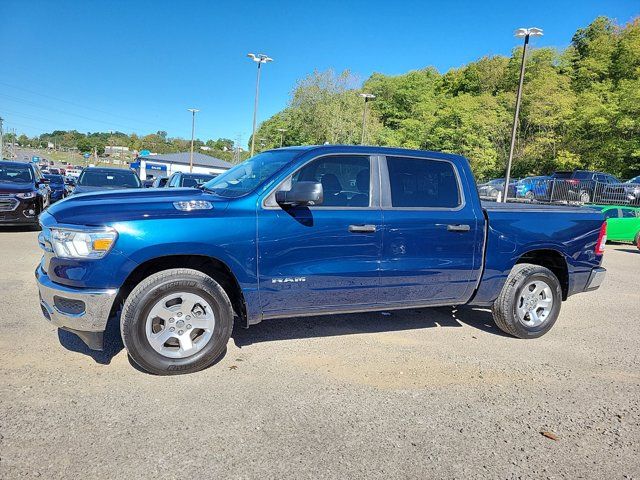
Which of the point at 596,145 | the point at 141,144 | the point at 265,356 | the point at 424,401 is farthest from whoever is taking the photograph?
the point at 141,144

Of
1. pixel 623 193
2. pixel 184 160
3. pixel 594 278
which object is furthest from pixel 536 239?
pixel 184 160

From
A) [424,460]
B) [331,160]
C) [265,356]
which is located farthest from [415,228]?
[424,460]

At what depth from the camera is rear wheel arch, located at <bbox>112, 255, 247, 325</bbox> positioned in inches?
140

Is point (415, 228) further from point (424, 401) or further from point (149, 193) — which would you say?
point (149, 193)

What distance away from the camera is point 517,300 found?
484 cm

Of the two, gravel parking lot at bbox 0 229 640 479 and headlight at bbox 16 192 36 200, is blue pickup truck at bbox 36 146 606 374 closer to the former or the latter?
gravel parking lot at bbox 0 229 640 479

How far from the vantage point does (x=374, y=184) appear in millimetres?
4164

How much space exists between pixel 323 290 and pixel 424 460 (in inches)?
64.8

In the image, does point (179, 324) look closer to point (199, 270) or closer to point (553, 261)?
point (199, 270)

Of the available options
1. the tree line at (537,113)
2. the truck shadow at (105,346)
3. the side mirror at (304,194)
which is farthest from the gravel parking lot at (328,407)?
the tree line at (537,113)

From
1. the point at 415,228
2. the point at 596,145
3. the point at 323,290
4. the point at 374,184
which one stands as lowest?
the point at 323,290

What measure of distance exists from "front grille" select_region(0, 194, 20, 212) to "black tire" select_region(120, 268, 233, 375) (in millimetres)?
8931

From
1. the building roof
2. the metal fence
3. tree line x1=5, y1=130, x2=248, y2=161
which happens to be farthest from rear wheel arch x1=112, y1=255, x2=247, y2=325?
tree line x1=5, y1=130, x2=248, y2=161

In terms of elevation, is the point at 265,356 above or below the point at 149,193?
below
